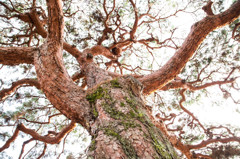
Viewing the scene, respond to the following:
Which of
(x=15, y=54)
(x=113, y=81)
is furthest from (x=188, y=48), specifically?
(x=15, y=54)

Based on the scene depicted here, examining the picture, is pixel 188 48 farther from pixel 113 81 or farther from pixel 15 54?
pixel 15 54

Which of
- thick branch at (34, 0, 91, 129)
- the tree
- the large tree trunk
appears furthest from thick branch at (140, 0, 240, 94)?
thick branch at (34, 0, 91, 129)

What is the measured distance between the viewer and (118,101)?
3.82ft

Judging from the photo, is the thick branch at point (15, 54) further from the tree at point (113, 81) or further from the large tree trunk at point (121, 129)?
the large tree trunk at point (121, 129)

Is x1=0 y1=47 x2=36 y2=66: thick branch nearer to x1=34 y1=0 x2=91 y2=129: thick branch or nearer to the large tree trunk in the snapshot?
x1=34 y1=0 x2=91 y2=129: thick branch

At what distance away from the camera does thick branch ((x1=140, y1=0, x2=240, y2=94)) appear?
209 cm

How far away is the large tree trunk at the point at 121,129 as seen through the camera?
789mm

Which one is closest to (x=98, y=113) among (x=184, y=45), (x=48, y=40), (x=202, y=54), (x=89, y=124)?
(x=89, y=124)

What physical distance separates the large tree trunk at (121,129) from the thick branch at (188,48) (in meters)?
0.87

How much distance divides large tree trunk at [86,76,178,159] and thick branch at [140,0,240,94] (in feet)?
2.84

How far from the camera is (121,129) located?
0.92 metres

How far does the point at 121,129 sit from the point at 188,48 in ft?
5.30

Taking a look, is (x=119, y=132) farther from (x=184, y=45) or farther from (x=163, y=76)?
(x=184, y=45)

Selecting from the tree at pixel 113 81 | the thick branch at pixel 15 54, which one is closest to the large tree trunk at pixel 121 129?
the tree at pixel 113 81
